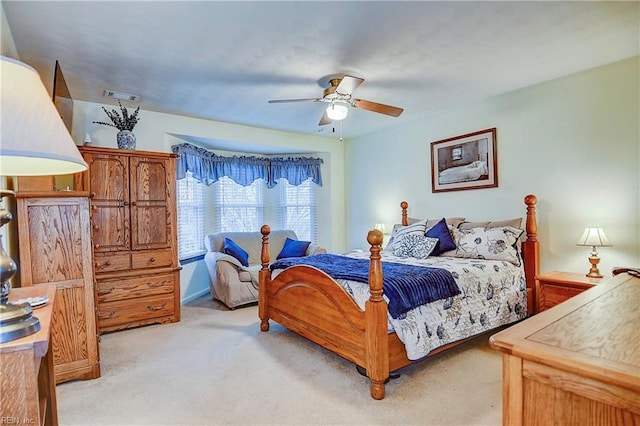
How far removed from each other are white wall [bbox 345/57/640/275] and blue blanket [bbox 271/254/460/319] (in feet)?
5.03

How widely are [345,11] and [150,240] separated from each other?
290 centimetres

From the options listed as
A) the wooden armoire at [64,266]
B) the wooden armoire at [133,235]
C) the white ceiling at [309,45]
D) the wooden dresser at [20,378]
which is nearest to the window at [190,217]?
the wooden armoire at [133,235]

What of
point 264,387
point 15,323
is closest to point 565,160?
point 264,387

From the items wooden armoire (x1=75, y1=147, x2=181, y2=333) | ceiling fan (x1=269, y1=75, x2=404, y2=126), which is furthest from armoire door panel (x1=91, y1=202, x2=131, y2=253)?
ceiling fan (x1=269, y1=75, x2=404, y2=126)

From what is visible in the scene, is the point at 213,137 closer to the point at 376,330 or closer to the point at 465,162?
the point at 465,162

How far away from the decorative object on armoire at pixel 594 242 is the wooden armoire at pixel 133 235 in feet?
12.8

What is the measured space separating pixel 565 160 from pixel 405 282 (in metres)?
2.20

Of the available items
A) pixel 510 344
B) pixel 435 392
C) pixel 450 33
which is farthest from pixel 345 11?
pixel 435 392

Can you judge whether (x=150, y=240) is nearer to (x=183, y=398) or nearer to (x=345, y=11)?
(x=183, y=398)

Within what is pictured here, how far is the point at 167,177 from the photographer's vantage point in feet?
12.3

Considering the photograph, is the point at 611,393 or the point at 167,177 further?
the point at 167,177

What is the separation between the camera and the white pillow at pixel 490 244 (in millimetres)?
3223

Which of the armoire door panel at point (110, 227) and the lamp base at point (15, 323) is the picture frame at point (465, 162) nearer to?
the armoire door panel at point (110, 227)

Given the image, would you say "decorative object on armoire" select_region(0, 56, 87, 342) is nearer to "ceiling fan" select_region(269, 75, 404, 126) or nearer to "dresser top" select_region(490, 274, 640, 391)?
"dresser top" select_region(490, 274, 640, 391)
